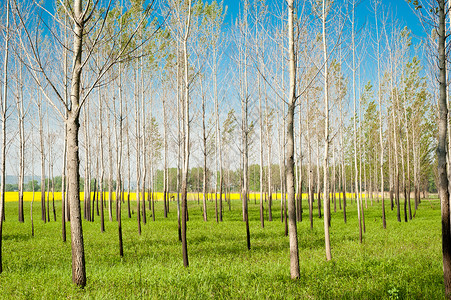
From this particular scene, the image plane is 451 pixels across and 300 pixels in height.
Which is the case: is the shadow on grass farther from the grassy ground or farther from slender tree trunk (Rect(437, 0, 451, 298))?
slender tree trunk (Rect(437, 0, 451, 298))

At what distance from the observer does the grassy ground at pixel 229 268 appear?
190 inches

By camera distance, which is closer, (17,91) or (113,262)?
(113,262)

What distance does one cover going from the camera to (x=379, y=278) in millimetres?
5586

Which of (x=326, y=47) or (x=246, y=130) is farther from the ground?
(x=326, y=47)

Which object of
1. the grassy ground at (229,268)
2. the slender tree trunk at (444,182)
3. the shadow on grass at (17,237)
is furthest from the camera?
the shadow on grass at (17,237)

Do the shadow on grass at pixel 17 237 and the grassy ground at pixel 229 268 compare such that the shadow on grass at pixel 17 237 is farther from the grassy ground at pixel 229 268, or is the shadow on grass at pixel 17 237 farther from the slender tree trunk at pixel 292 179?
the slender tree trunk at pixel 292 179

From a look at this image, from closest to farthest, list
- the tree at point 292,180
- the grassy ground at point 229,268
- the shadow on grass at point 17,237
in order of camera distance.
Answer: the grassy ground at point 229,268, the tree at point 292,180, the shadow on grass at point 17,237

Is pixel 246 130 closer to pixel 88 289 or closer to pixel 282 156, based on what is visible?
pixel 282 156

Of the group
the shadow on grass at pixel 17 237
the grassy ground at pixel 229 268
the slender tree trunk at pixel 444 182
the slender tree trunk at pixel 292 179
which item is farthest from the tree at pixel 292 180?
the shadow on grass at pixel 17 237

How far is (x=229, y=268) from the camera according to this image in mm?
6582

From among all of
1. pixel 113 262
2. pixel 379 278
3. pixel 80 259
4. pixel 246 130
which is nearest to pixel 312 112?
pixel 246 130

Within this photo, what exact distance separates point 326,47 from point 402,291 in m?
5.70

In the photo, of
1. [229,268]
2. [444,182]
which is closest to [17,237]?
[229,268]

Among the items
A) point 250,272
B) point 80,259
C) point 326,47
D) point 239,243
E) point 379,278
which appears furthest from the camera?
point 239,243
